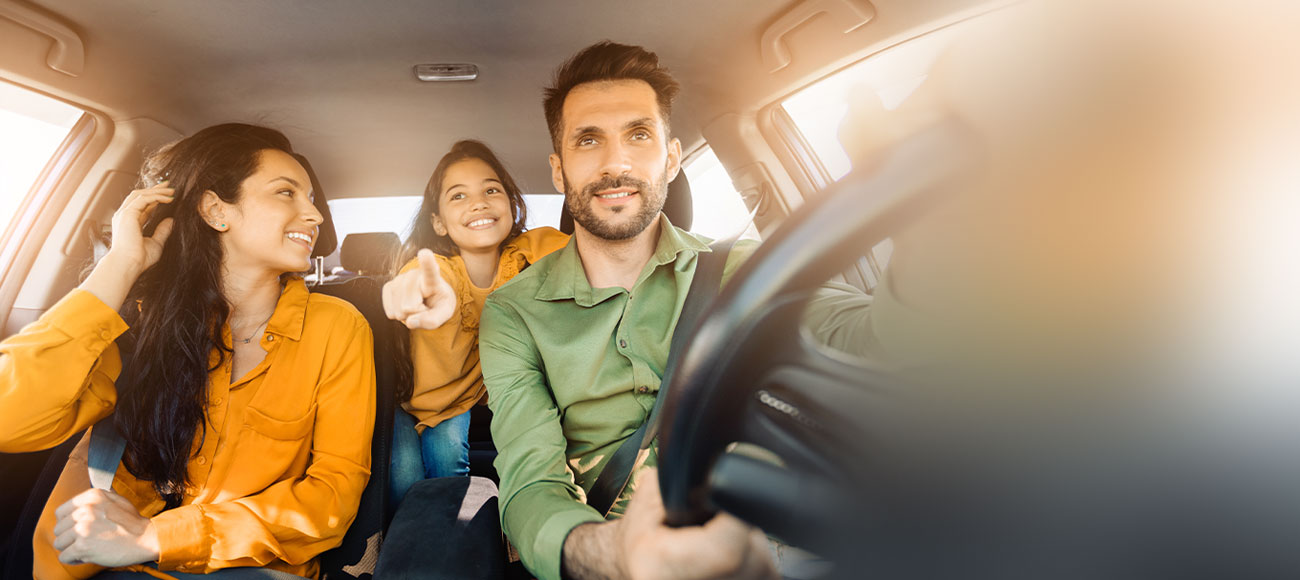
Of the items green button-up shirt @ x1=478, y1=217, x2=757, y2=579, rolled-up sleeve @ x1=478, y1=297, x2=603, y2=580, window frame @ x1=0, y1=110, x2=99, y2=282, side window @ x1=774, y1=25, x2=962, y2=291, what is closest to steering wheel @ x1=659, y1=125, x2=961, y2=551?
side window @ x1=774, y1=25, x2=962, y2=291

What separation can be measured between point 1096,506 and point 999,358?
127mm

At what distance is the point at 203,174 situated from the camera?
136 centimetres

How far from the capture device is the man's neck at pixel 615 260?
1394mm

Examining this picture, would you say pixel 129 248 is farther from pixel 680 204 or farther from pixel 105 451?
pixel 680 204

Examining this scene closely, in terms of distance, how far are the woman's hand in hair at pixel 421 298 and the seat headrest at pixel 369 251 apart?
0.91 meters

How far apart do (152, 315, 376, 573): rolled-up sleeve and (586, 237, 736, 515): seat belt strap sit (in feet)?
1.61

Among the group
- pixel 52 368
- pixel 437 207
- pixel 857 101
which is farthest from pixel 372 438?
pixel 857 101

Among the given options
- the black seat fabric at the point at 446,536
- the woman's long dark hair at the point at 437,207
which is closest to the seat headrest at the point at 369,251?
the woman's long dark hair at the point at 437,207

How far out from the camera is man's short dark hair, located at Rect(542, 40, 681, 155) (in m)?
1.49

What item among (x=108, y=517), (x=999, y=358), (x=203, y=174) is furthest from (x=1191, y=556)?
(x=203, y=174)

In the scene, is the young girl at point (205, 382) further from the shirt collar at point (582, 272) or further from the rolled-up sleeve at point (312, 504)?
the shirt collar at point (582, 272)

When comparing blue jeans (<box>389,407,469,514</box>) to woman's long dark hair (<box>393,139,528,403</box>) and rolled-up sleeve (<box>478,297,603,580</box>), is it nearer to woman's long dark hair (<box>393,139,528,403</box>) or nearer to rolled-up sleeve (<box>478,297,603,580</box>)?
rolled-up sleeve (<box>478,297,603,580</box>)

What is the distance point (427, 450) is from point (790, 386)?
1228 millimetres

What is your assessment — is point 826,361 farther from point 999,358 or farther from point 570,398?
point 570,398
